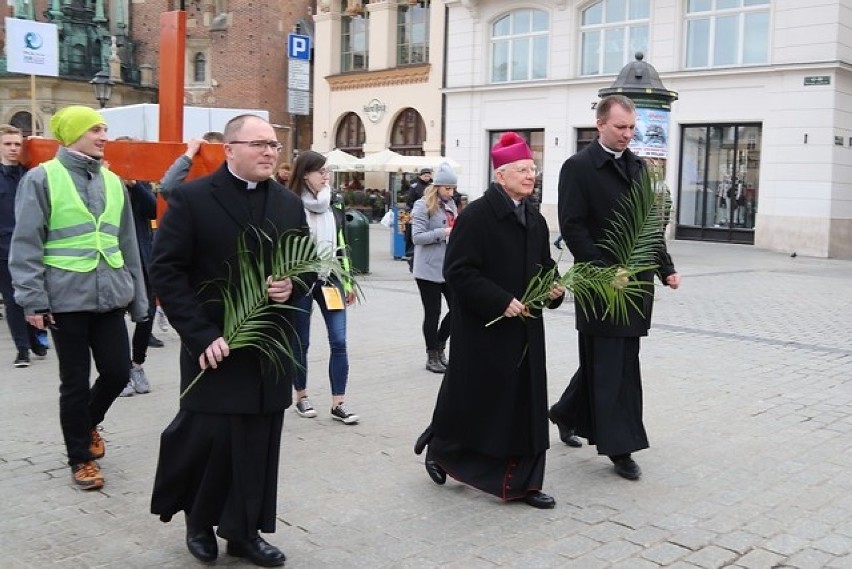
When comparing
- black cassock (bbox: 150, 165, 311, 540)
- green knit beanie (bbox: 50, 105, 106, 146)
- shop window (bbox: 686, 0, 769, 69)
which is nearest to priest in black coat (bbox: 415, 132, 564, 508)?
black cassock (bbox: 150, 165, 311, 540)

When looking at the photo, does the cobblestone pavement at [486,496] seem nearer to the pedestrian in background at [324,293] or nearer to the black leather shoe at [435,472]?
the black leather shoe at [435,472]

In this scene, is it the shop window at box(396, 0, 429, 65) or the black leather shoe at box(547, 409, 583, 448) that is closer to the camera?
the black leather shoe at box(547, 409, 583, 448)

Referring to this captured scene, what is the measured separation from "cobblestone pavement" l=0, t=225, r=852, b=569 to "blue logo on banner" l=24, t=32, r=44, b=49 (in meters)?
5.93

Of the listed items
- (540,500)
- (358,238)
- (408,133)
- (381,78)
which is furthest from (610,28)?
(540,500)

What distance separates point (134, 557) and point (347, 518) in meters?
1.00

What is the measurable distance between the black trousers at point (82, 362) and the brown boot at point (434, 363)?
3.41 metres

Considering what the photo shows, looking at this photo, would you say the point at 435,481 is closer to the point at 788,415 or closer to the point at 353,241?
the point at 788,415

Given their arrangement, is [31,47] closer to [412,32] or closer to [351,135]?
[412,32]

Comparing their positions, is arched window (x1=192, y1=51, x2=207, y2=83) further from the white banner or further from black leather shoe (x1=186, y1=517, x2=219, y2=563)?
black leather shoe (x1=186, y1=517, x2=219, y2=563)

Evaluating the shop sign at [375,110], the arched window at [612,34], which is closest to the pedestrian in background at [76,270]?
the arched window at [612,34]

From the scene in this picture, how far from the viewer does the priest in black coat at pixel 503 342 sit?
15.1 ft

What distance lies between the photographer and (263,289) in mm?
3643

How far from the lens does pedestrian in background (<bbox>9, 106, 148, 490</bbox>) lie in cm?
474

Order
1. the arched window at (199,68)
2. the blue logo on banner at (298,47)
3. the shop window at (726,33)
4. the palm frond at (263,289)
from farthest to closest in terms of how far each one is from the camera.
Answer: the arched window at (199,68) → the shop window at (726,33) → the blue logo on banner at (298,47) → the palm frond at (263,289)
